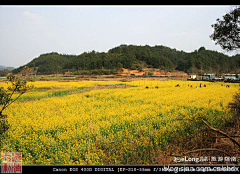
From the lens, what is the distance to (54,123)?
603 centimetres

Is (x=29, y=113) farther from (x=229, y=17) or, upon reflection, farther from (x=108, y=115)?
(x=229, y=17)

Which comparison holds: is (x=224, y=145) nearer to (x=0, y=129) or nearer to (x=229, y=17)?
(x=229, y=17)

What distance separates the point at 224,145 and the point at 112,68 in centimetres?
5390

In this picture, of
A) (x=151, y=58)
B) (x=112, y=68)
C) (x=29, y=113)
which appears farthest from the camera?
(x=151, y=58)

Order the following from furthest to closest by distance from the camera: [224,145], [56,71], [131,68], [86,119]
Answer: [131,68] < [56,71] < [86,119] < [224,145]

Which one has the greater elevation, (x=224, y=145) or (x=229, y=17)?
(x=229, y=17)
